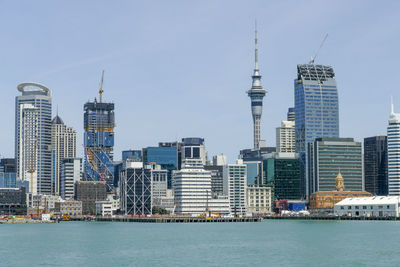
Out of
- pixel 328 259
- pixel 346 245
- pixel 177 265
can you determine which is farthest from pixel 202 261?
pixel 346 245

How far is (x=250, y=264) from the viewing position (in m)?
116

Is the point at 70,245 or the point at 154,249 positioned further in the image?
the point at 70,245

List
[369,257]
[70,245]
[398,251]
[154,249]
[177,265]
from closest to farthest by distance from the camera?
[177,265] < [369,257] < [398,251] < [154,249] < [70,245]

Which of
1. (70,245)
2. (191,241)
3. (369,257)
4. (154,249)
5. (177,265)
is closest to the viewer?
(177,265)

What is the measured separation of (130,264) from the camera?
117 meters

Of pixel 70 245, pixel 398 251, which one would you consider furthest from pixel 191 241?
pixel 398 251

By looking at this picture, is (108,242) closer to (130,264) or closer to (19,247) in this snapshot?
(19,247)

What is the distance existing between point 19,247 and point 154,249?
89.5 feet

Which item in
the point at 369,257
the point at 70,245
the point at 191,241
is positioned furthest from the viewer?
the point at 191,241

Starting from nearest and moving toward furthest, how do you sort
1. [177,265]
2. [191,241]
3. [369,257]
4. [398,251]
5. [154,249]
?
[177,265] < [369,257] < [398,251] < [154,249] < [191,241]

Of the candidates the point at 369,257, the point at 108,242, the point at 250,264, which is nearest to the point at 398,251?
the point at 369,257

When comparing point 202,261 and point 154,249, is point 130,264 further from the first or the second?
point 154,249

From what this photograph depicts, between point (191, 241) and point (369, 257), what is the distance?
164ft

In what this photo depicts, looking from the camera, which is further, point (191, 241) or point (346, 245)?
point (191, 241)
